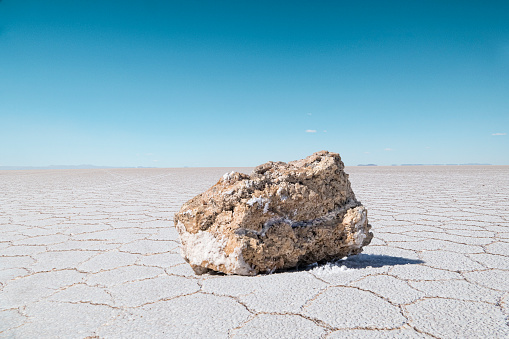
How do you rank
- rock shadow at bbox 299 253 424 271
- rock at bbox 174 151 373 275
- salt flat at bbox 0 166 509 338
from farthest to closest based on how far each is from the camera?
rock shadow at bbox 299 253 424 271
rock at bbox 174 151 373 275
salt flat at bbox 0 166 509 338

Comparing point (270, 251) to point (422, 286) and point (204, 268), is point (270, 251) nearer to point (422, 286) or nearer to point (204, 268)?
point (204, 268)

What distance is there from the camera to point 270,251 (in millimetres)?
1575

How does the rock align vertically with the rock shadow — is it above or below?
above

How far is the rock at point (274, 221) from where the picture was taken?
157 centimetres

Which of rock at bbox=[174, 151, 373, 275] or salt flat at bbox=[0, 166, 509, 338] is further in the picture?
rock at bbox=[174, 151, 373, 275]

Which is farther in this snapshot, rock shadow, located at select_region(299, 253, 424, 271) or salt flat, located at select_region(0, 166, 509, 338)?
rock shadow, located at select_region(299, 253, 424, 271)

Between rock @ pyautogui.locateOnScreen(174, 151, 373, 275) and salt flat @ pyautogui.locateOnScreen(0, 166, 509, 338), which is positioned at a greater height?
rock @ pyautogui.locateOnScreen(174, 151, 373, 275)

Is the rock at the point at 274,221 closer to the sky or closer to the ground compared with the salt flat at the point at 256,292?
closer to the sky

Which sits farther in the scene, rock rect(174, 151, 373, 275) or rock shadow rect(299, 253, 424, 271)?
rock shadow rect(299, 253, 424, 271)

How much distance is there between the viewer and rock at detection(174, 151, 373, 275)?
1.57 metres

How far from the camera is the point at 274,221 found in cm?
164

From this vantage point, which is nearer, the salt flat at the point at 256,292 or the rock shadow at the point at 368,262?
the salt flat at the point at 256,292

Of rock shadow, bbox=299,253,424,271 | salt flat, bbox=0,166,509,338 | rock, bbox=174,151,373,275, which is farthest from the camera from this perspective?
rock shadow, bbox=299,253,424,271

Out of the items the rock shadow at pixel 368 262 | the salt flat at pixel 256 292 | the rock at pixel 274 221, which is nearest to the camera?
the salt flat at pixel 256 292
